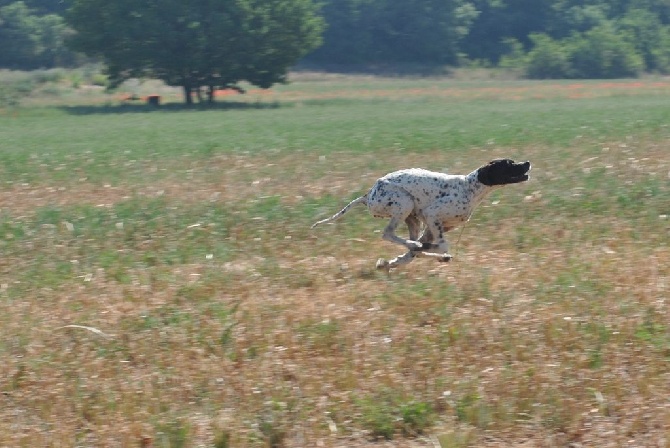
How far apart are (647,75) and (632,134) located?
6171 centimetres

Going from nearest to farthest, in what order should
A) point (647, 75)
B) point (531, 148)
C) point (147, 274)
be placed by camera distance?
point (147, 274) → point (531, 148) → point (647, 75)

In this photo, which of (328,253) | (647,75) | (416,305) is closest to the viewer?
(416,305)

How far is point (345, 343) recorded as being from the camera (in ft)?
23.5

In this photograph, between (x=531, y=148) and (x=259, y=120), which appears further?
(x=259, y=120)

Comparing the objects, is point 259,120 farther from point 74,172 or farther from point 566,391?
point 566,391

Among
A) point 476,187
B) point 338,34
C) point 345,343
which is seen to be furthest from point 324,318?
point 338,34

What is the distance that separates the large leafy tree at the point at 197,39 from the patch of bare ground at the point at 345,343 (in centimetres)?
4503

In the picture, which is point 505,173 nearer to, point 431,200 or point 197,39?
point 431,200

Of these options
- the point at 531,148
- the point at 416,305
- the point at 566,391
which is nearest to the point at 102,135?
the point at 531,148

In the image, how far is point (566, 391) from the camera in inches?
246

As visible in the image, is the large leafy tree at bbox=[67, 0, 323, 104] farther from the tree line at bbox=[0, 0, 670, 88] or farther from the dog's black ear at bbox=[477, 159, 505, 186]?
the dog's black ear at bbox=[477, 159, 505, 186]

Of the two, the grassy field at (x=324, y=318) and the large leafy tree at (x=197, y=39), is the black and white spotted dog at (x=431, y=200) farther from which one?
the large leafy tree at (x=197, y=39)

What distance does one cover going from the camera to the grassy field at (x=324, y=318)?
6.01 m

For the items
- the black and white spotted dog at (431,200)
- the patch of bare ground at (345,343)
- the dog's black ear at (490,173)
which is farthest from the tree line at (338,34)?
the dog's black ear at (490,173)
